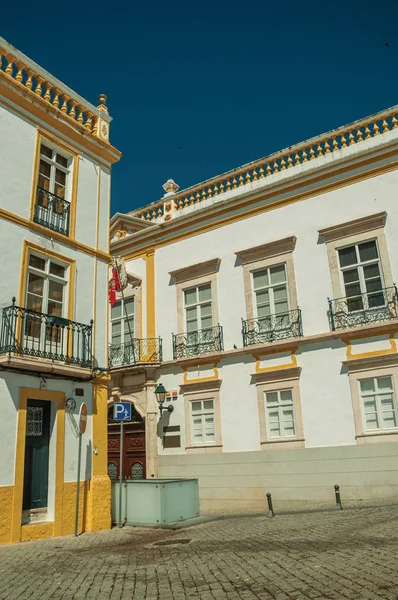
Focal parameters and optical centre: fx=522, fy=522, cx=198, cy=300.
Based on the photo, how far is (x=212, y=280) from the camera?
18047 mm

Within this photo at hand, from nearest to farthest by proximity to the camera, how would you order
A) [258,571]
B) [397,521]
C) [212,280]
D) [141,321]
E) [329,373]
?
[258,571] < [397,521] < [329,373] < [212,280] < [141,321]

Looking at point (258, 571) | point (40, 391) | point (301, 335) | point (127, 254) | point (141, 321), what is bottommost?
point (258, 571)

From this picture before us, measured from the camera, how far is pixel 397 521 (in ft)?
31.3

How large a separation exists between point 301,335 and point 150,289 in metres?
6.44

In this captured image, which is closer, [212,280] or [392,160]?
[392,160]

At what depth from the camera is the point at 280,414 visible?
15500 millimetres

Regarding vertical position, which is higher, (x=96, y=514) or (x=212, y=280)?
(x=212, y=280)

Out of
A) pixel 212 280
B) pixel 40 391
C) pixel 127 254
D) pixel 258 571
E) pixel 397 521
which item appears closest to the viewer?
pixel 258 571

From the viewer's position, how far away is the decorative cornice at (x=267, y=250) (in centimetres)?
1652

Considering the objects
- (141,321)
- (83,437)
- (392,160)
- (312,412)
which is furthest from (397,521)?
(141,321)

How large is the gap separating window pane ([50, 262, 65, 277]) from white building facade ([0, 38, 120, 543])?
0.09 feet

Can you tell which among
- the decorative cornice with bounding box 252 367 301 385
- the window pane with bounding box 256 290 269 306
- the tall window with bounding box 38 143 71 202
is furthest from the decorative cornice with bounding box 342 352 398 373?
the tall window with bounding box 38 143 71 202

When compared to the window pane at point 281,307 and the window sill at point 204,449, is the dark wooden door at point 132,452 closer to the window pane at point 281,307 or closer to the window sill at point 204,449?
the window sill at point 204,449

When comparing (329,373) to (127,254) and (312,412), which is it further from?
(127,254)
